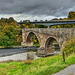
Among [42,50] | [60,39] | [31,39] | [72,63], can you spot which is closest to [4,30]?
[31,39]

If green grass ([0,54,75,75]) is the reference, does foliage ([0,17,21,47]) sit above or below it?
above

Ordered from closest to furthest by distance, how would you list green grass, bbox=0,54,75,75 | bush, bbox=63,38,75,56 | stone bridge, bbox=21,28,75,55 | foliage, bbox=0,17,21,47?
green grass, bbox=0,54,75,75 → bush, bbox=63,38,75,56 → stone bridge, bbox=21,28,75,55 → foliage, bbox=0,17,21,47

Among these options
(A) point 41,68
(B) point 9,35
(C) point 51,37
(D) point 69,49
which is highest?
(B) point 9,35

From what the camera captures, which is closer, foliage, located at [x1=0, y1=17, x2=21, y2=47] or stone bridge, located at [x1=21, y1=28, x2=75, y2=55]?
stone bridge, located at [x1=21, y1=28, x2=75, y2=55]

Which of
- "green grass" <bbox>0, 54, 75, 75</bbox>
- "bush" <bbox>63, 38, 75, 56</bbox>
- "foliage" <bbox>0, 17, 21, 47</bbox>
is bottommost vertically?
"green grass" <bbox>0, 54, 75, 75</bbox>

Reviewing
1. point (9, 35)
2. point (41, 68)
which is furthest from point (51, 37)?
point (9, 35)

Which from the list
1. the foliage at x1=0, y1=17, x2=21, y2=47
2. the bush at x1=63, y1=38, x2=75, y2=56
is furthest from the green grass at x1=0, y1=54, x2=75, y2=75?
the foliage at x1=0, y1=17, x2=21, y2=47

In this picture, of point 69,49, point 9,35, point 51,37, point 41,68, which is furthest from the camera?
point 9,35

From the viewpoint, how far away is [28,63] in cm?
1645

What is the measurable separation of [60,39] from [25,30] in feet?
118

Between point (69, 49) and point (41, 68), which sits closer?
point (41, 68)

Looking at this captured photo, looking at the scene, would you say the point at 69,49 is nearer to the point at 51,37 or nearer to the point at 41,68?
the point at 41,68

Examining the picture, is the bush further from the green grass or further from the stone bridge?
Answer: the stone bridge

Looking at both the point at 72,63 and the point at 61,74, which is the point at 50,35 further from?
the point at 61,74
